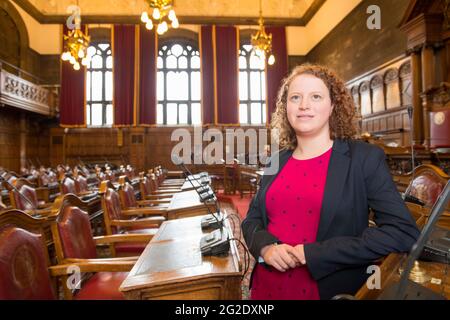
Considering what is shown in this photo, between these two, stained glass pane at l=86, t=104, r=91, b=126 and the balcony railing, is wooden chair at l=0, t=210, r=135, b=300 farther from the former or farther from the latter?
stained glass pane at l=86, t=104, r=91, b=126

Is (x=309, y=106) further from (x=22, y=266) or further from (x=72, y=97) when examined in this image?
(x=72, y=97)

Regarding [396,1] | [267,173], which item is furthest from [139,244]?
[396,1]

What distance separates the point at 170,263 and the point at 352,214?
2.85 feet

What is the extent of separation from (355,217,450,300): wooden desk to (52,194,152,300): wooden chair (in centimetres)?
143

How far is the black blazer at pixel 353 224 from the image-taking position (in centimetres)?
103

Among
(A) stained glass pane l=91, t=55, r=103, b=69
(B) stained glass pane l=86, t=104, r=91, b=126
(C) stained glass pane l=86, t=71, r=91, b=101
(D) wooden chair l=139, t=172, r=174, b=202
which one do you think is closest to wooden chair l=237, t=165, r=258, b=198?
(D) wooden chair l=139, t=172, r=174, b=202

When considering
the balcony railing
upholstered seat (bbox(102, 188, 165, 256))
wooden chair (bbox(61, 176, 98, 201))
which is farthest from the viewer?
the balcony railing

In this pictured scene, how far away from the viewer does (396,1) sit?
27.9 ft

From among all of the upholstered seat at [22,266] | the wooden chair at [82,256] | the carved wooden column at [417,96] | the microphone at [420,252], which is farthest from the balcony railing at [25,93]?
the microphone at [420,252]

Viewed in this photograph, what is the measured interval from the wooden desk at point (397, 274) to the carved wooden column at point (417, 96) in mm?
7198

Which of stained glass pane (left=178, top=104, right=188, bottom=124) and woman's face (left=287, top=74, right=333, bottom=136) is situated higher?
stained glass pane (left=178, top=104, right=188, bottom=124)

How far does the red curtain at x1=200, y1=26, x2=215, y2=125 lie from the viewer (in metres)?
13.8

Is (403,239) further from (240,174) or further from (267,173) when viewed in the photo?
(240,174)
